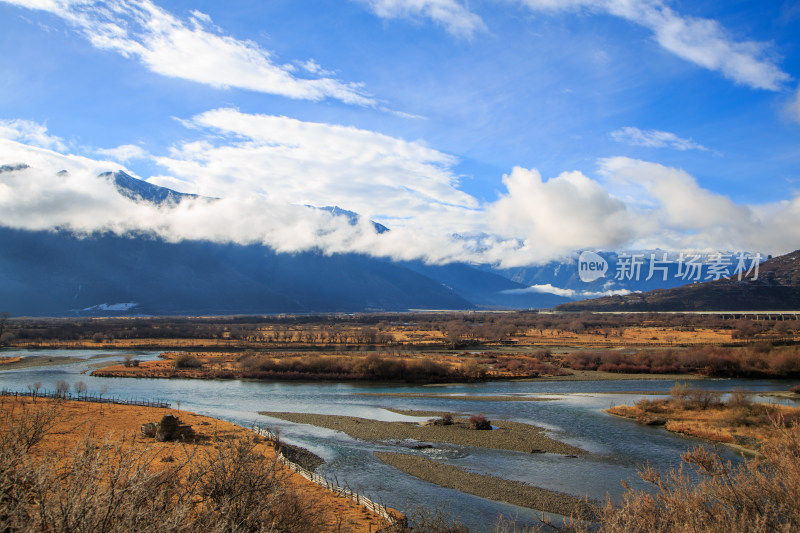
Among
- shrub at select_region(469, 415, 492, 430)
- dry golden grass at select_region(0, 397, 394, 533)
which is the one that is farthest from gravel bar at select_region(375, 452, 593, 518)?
shrub at select_region(469, 415, 492, 430)

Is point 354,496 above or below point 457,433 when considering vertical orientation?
above

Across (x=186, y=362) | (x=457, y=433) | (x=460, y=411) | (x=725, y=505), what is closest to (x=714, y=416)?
(x=460, y=411)

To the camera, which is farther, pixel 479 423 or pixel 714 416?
pixel 714 416

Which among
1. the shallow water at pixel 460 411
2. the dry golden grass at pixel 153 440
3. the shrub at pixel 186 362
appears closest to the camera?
the dry golden grass at pixel 153 440

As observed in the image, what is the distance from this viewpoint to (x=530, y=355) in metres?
86.4

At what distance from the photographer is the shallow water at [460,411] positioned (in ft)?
83.9

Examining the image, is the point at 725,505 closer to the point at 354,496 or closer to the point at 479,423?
the point at 354,496

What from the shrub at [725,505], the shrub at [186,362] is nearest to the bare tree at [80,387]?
the shrub at [186,362]

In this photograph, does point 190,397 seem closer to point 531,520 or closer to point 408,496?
point 408,496

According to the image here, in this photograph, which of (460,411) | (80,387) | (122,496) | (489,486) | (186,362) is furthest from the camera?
(186,362)

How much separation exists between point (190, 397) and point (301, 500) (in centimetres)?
4221

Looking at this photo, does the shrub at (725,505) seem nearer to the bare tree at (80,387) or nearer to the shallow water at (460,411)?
the shallow water at (460,411)

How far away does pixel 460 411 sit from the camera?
4588 centimetres

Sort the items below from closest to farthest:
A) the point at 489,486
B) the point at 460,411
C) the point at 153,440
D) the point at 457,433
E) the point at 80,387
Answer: the point at 489,486, the point at 153,440, the point at 457,433, the point at 460,411, the point at 80,387
